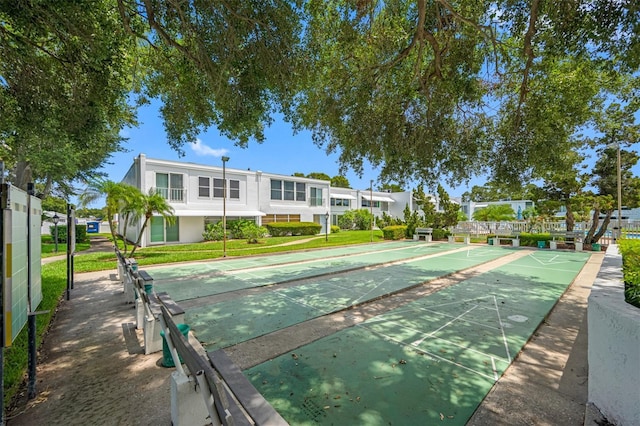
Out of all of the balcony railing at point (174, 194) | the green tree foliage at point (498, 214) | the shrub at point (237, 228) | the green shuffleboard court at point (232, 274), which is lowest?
the green shuffleboard court at point (232, 274)

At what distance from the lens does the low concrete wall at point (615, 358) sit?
2.37m

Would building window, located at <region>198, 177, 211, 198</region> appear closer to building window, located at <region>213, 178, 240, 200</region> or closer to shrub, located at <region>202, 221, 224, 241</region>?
building window, located at <region>213, 178, 240, 200</region>

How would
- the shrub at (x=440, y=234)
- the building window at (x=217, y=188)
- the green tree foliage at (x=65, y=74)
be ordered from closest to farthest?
the green tree foliage at (x=65, y=74) → the building window at (x=217, y=188) → the shrub at (x=440, y=234)

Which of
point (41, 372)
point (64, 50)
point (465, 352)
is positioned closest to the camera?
point (41, 372)

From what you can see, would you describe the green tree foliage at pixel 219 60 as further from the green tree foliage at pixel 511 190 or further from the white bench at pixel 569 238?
the white bench at pixel 569 238

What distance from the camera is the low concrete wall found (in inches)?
93.4

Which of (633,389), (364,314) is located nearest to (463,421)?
(633,389)

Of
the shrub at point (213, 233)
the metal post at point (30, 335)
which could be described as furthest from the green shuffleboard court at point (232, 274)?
the shrub at point (213, 233)

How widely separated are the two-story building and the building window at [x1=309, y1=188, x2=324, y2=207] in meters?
1.80

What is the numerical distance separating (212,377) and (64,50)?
6.89 metres

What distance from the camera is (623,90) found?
6.80 m

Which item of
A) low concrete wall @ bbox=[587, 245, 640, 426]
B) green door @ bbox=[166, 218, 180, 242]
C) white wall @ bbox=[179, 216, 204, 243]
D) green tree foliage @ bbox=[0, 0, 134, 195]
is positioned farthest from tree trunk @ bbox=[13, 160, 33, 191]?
low concrete wall @ bbox=[587, 245, 640, 426]

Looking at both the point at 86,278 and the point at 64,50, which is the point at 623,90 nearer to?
the point at 64,50

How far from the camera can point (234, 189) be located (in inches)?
891
